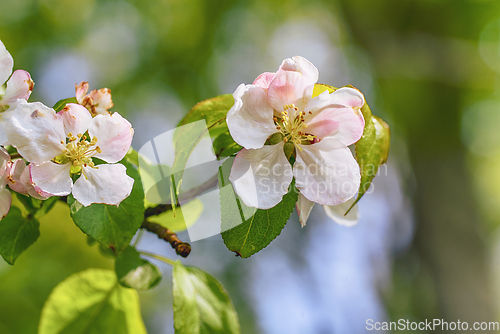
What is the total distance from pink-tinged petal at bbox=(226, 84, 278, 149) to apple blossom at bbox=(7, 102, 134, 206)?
0.41 ft

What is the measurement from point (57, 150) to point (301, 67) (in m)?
0.29

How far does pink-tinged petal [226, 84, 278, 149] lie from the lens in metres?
0.36

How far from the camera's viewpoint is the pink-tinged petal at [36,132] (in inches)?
13.4

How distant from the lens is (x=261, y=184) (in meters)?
0.38

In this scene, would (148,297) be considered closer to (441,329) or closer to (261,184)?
(441,329)

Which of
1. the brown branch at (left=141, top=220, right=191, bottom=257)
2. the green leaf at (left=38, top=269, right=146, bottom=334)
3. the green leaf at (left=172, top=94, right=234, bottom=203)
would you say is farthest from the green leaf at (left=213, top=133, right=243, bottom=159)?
the green leaf at (left=38, top=269, right=146, bottom=334)

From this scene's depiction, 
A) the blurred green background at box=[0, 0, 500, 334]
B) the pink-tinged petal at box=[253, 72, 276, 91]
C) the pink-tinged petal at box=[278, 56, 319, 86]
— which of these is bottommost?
the blurred green background at box=[0, 0, 500, 334]

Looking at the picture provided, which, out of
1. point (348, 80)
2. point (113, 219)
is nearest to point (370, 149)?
point (113, 219)

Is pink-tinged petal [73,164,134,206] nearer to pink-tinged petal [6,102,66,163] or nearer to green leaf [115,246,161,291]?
pink-tinged petal [6,102,66,163]

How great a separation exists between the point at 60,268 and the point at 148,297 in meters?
1.12

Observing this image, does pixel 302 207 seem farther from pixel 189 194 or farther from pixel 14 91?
pixel 14 91

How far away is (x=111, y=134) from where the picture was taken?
393 millimetres

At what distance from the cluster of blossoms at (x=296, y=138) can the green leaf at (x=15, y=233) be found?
300mm

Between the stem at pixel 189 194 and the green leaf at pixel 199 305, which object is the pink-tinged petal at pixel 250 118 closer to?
the stem at pixel 189 194
